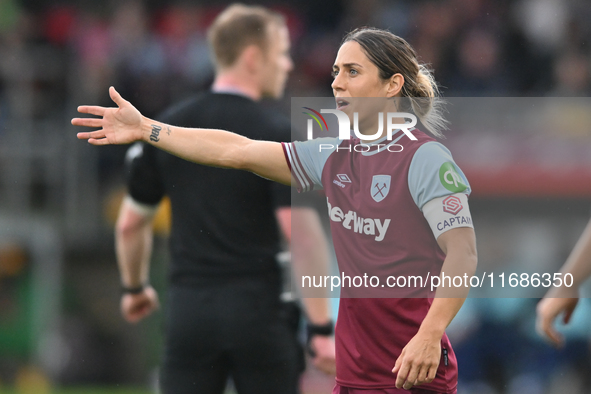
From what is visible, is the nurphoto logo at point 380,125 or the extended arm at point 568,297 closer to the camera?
the nurphoto logo at point 380,125

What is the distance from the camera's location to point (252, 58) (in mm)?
4016

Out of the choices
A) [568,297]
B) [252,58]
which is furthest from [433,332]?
[252,58]

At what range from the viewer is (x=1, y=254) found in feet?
34.2

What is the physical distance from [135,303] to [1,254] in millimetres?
6568

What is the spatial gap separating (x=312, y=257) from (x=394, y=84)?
1.17 metres

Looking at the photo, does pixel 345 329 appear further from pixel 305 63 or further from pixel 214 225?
pixel 305 63

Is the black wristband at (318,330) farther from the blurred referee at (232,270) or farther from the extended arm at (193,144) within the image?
the extended arm at (193,144)

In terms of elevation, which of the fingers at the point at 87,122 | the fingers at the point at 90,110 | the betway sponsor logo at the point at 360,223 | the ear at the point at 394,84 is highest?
the ear at the point at 394,84

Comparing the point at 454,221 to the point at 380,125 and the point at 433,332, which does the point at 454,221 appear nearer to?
the point at 433,332

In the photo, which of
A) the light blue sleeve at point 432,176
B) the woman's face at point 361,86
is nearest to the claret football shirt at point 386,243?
the light blue sleeve at point 432,176

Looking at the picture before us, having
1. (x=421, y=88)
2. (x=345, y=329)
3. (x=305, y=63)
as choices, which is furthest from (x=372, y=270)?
(x=305, y=63)

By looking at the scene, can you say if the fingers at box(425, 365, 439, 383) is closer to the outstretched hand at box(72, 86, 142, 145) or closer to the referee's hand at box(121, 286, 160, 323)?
the outstretched hand at box(72, 86, 142, 145)

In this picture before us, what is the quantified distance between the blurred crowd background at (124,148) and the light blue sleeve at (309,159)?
20.2 feet

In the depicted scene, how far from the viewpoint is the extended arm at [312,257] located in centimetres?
368
